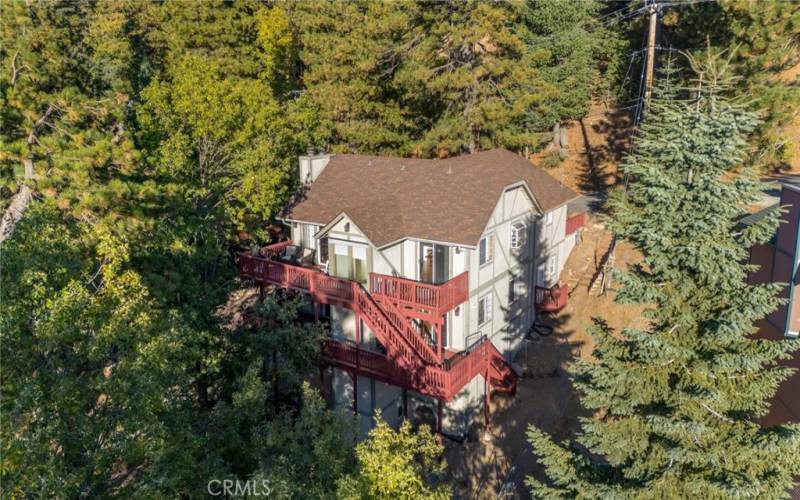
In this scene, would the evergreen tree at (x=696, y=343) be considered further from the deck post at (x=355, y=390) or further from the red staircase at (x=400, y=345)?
the deck post at (x=355, y=390)

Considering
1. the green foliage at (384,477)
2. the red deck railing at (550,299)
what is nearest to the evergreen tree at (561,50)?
the red deck railing at (550,299)

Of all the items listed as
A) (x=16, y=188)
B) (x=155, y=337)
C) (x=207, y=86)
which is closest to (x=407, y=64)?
(x=207, y=86)

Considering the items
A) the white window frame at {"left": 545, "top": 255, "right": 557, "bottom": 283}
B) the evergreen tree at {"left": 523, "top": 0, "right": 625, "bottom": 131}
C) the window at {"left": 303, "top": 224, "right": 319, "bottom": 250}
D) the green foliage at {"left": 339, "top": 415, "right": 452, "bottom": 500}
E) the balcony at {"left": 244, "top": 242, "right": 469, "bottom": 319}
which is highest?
the evergreen tree at {"left": 523, "top": 0, "right": 625, "bottom": 131}

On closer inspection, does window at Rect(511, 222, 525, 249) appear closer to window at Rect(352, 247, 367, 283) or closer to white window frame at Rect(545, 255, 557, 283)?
white window frame at Rect(545, 255, 557, 283)

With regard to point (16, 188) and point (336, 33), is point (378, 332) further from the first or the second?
point (336, 33)

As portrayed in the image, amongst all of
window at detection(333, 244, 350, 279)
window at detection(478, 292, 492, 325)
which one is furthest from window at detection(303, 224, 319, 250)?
window at detection(478, 292, 492, 325)
